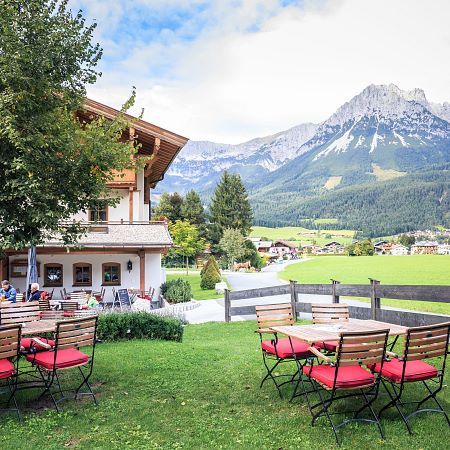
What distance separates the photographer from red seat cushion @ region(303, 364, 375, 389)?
5.18 meters

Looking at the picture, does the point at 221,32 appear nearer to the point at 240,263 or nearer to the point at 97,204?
the point at 97,204

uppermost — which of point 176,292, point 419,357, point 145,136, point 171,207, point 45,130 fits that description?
point 171,207

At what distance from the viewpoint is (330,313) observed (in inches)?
309

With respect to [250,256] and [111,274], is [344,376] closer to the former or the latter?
[111,274]

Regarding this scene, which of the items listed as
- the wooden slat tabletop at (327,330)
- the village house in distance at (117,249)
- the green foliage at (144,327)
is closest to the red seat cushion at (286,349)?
the wooden slat tabletop at (327,330)

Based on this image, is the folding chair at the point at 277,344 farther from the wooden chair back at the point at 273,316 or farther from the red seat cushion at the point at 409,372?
the red seat cushion at the point at 409,372

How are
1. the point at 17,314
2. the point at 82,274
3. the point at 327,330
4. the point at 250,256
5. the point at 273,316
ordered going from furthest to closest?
the point at 250,256 < the point at 82,274 < the point at 17,314 < the point at 273,316 < the point at 327,330

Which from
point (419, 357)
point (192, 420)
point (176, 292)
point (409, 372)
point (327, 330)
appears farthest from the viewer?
point (176, 292)

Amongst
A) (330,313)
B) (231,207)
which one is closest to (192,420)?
(330,313)

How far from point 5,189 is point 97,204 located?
139cm

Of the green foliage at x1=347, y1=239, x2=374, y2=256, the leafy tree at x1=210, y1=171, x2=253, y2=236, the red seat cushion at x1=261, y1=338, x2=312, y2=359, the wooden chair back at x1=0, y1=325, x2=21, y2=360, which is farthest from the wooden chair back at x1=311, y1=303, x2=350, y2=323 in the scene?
the green foliage at x1=347, y1=239, x2=374, y2=256

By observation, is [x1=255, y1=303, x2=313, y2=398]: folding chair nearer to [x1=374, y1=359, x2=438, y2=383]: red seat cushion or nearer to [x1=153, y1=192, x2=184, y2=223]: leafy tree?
[x1=374, y1=359, x2=438, y2=383]: red seat cushion

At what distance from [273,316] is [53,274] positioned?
1637 centimetres

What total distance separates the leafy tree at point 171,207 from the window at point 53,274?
4693 cm
